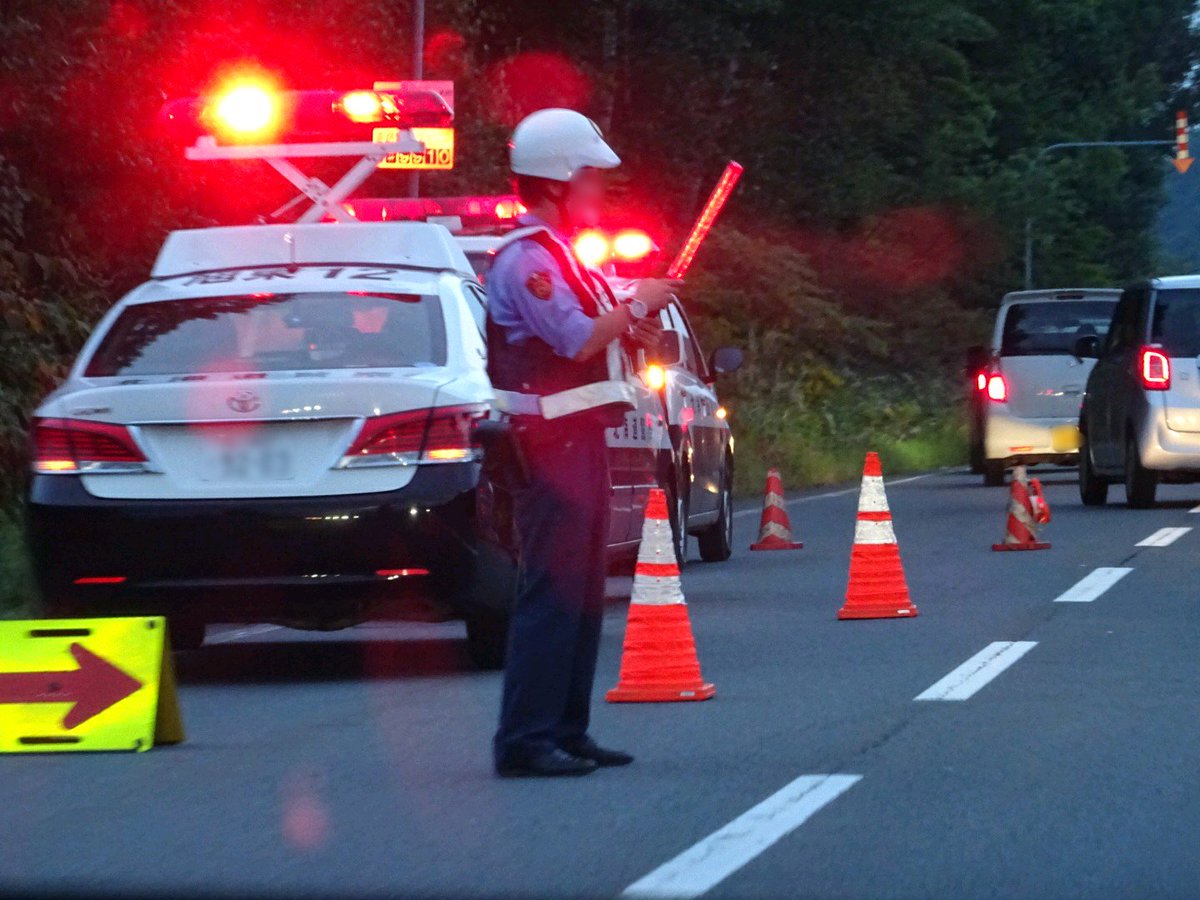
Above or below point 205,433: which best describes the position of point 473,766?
below

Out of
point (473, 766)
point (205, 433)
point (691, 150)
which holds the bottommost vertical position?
point (473, 766)

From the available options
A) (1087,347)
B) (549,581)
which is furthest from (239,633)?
(1087,347)

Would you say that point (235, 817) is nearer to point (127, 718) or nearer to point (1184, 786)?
point (127, 718)

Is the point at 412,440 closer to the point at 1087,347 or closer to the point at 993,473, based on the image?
the point at 1087,347

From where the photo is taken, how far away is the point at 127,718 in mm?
8141

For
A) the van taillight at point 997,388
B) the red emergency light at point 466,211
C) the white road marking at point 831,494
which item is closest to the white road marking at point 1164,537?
the red emergency light at point 466,211

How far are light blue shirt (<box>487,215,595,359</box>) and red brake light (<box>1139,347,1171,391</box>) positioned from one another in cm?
1331

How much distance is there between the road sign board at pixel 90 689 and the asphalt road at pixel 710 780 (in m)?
0.11

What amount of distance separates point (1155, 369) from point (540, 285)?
13.5m

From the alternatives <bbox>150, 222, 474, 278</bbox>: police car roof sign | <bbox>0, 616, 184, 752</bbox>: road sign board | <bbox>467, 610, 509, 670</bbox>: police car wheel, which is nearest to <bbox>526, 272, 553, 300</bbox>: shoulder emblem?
<bbox>0, 616, 184, 752</bbox>: road sign board

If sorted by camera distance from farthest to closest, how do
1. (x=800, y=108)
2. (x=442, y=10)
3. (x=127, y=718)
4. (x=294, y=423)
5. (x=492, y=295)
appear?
(x=800, y=108), (x=442, y=10), (x=294, y=423), (x=127, y=718), (x=492, y=295)

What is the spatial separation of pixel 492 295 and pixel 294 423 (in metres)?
2.25

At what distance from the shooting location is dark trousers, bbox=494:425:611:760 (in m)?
7.35

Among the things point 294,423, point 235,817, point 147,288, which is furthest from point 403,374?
point 235,817
